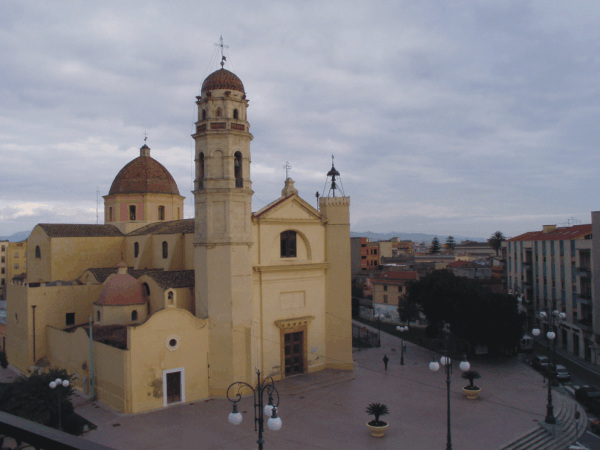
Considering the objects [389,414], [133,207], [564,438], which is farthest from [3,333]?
[564,438]

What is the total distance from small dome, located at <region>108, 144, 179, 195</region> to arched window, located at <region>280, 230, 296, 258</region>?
12.5 meters

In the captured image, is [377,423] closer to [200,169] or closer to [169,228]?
[200,169]

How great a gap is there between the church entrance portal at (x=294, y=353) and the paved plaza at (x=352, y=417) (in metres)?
0.96

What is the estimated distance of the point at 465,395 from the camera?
2278 centimetres

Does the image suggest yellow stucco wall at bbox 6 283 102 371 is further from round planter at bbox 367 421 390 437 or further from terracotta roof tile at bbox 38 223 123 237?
round planter at bbox 367 421 390 437

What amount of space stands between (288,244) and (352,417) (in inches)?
387

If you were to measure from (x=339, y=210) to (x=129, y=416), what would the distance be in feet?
49.2

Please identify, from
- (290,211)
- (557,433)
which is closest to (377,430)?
(557,433)

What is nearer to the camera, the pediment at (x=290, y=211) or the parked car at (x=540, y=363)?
the pediment at (x=290, y=211)

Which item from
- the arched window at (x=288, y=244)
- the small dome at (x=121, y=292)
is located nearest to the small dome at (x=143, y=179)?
the small dome at (x=121, y=292)

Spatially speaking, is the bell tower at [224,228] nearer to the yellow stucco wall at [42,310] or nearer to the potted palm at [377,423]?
the potted palm at [377,423]

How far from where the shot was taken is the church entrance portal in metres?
25.8

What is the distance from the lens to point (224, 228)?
918 inches

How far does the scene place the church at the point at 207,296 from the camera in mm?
21703
